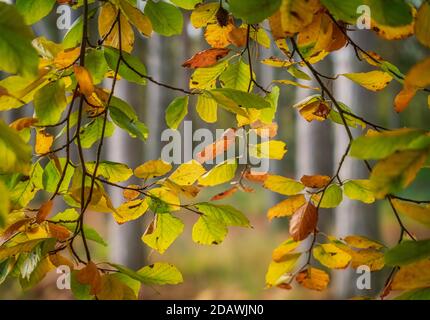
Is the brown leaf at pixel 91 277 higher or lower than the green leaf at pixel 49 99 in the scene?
lower

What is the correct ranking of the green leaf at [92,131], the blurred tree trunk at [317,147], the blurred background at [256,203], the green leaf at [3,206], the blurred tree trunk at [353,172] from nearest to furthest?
the green leaf at [3,206] < the green leaf at [92,131] < the blurred tree trunk at [353,172] < the blurred background at [256,203] < the blurred tree trunk at [317,147]

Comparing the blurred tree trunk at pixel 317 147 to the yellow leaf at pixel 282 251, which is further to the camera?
the blurred tree trunk at pixel 317 147

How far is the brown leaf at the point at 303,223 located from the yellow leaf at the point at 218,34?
0.85 feet

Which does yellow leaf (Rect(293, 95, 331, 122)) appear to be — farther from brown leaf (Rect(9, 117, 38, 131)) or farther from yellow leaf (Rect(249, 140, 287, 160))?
brown leaf (Rect(9, 117, 38, 131))

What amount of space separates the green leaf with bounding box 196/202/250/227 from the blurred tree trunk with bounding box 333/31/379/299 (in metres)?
2.81

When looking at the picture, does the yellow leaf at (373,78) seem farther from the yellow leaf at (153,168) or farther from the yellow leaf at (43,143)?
the yellow leaf at (43,143)

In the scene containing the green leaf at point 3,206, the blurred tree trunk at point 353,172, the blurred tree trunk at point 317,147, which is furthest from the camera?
the blurred tree trunk at point 317,147

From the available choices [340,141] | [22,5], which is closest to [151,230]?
[22,5]

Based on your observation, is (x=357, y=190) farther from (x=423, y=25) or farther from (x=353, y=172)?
(x=353, y=172)

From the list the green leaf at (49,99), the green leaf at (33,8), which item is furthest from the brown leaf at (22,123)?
the green leaf at (33,8)

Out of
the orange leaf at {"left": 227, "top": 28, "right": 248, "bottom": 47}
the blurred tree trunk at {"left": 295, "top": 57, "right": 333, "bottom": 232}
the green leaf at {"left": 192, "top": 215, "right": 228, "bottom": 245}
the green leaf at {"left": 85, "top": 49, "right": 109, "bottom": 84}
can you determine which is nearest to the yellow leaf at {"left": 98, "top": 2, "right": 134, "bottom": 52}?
the green leaf at {"left": 85, "top": 49, "right": 109, "bottom": 84}

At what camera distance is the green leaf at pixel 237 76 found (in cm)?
67
